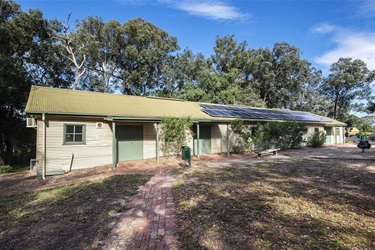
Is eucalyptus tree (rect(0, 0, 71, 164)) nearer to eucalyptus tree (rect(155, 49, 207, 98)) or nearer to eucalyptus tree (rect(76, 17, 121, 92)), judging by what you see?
eucalyptus tree (rect(76, 17, 121, 92))

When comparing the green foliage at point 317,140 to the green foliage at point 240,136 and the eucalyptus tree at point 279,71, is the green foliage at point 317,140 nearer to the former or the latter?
the green foliage at point 240,136

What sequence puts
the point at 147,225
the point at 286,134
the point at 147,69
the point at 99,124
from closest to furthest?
the point at 147,225, the point at 99,124, the point at 286,134, the point at 147,69

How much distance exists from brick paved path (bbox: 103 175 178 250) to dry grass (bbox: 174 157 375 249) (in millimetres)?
226

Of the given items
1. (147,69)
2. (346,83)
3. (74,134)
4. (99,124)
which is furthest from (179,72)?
(346,83)

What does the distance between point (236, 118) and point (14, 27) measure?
18811 millimetres

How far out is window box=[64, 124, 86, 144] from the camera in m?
8.58

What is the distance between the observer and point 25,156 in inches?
760

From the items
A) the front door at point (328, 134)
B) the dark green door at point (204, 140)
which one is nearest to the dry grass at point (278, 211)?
the dark green door at point (204, 140)

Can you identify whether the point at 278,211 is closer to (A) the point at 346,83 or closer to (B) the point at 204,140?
(B) the point at 204,140

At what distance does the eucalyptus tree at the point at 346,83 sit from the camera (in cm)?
3244

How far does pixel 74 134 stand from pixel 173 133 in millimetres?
4930

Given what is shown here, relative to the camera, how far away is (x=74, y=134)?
28.7 feet

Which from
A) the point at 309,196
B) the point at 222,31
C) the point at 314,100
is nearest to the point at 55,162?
the point at 309,196

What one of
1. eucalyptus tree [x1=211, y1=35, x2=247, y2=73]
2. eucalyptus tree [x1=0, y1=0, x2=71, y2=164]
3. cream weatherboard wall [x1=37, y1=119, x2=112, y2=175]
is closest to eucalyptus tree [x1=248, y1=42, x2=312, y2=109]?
eucalyptus tree [x1=211, y1=35, x2=247, y2=73]
